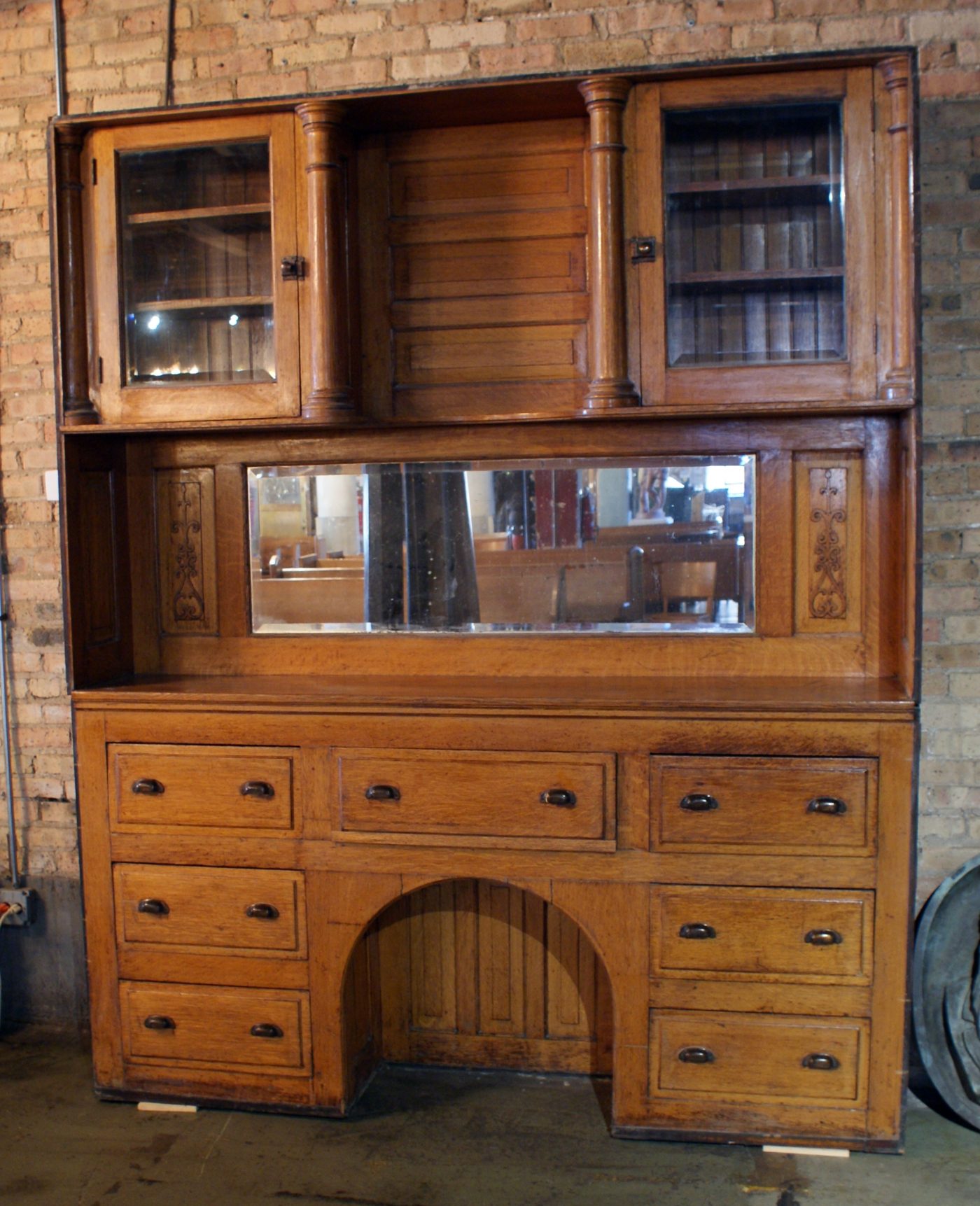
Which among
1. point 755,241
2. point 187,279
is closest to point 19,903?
point 187,279

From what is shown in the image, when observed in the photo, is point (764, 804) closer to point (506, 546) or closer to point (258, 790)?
point (506, 546)

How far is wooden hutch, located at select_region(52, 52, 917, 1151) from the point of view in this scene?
2.44m

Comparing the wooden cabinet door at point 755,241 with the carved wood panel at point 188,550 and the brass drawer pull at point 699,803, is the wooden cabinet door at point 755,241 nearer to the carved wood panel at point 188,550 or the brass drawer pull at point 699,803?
the brass drawer pull at point 699,803

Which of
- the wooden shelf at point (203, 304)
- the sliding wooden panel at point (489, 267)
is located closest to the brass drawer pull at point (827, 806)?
the sliding wooden panel at point (489, 267)

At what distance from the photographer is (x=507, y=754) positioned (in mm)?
2500

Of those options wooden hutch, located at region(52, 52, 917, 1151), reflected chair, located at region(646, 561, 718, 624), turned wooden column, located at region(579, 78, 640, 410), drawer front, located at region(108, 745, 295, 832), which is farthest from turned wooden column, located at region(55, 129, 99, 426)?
reflected chair, located at region(646, 561, 718, 624)

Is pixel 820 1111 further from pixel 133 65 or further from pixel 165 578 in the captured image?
pixel 133 65

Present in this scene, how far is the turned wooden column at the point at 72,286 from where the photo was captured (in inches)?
105

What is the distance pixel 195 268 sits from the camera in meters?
2.73

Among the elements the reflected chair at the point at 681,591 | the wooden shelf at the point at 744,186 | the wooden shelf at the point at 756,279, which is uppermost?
the wooden shelf at the point at 744,186

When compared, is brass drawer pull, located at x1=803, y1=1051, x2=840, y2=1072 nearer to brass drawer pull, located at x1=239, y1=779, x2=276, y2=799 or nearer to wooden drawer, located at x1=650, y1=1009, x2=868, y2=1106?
wooden drawer, located at x1=650, y1=1009, x2=868, y2=1106

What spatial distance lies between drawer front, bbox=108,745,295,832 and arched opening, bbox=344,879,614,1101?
1.54 ft

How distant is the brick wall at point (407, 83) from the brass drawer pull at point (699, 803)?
703 mm

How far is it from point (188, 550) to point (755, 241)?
5.50ft
